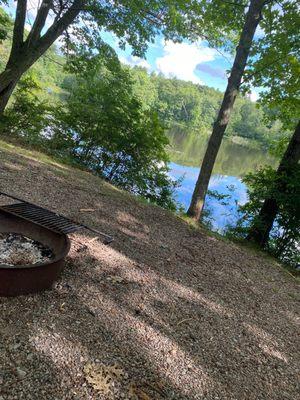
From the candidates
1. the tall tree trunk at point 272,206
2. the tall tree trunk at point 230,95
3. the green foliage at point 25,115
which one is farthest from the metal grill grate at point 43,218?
the green foliage at point 25,115

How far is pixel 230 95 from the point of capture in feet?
19.4

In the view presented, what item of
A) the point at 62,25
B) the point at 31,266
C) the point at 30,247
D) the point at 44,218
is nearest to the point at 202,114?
the point at 62,25

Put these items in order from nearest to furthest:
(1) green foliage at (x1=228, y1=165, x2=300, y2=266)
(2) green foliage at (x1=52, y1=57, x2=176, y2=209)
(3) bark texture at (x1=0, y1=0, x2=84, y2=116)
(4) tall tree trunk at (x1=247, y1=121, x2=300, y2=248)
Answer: (1) green foliage at (x1=228, y1=165, x2=300, y2=266) → (4) tall tree trunk at (x1=247, y1=121, x2=300, y2=248) → (3) bark texture at (x1=0, y1=0, x2=84, y2=116) → (2) green foliage at (x1=52, y1=57, x2=176, y2=209)

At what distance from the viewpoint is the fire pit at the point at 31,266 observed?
251 centimetres

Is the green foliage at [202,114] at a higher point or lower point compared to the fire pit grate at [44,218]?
higher

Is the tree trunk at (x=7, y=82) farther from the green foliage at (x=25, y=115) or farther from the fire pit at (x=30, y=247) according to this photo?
the fire pit at (x=30, y=247)

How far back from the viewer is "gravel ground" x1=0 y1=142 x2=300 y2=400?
2189 mm

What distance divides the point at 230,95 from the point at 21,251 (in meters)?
4.47

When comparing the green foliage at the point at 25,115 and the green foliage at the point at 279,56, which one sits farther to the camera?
the green foliage at the point at 25,115

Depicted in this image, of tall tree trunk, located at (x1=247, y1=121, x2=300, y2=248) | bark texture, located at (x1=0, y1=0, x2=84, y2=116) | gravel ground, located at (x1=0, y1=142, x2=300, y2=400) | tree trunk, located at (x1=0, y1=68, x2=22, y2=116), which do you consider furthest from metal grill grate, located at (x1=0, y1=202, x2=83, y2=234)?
bark texture, located at (x1=0, y1=0, x2=84, y2=116)

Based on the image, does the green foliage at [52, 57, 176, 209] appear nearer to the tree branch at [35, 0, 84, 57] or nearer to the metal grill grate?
the tree branch at [35, 0, 84, 57]

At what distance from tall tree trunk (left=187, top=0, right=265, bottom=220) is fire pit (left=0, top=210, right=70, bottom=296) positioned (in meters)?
3.64

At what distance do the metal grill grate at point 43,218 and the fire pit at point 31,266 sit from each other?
2.7 inches

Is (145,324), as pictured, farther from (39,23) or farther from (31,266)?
(39,23)
